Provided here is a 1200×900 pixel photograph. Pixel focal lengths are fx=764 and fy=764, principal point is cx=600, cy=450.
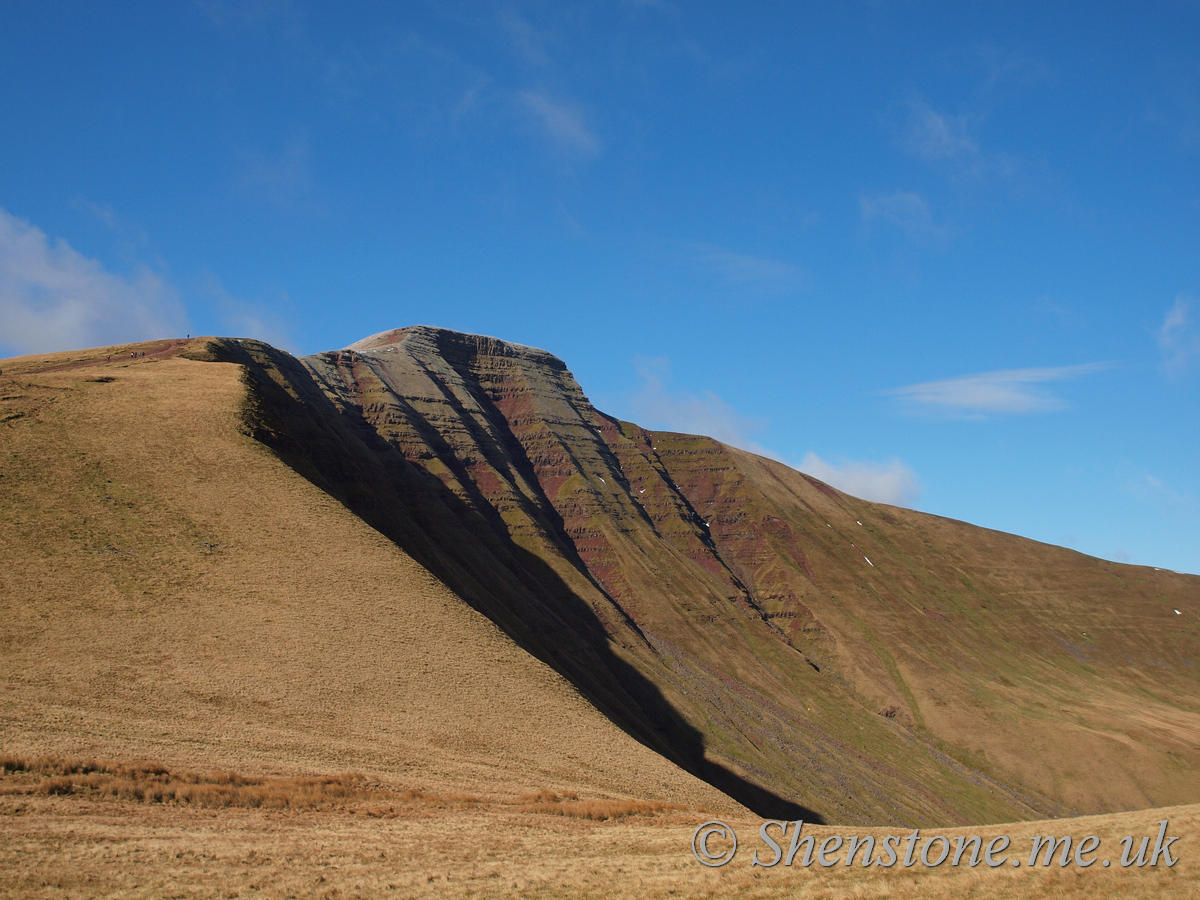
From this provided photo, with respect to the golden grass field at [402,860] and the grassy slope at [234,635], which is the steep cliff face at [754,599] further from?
the golden grass field at [402,860]

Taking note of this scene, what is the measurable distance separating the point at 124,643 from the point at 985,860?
40256 millimetres

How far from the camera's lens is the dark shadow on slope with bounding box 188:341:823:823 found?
235 feet

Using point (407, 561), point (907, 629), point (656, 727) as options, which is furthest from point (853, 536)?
point (407, 561)

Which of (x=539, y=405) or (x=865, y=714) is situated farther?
(x=539, y=405)

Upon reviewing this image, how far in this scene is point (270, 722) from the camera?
36094 mm

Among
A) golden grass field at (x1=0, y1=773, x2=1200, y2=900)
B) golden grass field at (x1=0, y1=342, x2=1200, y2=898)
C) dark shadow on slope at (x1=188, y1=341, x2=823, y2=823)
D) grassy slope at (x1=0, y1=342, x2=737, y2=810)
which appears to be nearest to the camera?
golden grass field at (x1=0, y1=773, x2=1200, y2=900)

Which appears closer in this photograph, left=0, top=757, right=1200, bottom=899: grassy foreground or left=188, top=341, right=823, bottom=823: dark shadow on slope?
left=0, top=757, right=1200, bottom=899: grassy foreground

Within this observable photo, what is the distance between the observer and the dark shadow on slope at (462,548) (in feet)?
235

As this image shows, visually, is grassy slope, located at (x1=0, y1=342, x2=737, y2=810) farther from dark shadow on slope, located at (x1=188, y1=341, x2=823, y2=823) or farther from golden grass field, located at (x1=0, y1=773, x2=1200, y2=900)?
dark shadow on slope, located at (x1=188, y1=341, x2=823, y2=823)

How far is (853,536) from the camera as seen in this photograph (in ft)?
552

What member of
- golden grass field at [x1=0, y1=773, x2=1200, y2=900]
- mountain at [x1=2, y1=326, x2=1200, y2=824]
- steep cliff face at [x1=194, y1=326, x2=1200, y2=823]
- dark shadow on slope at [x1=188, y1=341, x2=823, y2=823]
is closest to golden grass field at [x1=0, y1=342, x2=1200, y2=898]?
golden grass field at [x1=0, y1=773, x2=1200, y2=900]

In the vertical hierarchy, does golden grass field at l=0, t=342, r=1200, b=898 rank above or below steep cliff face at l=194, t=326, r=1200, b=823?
below

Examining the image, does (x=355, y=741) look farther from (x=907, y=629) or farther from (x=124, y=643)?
(x=907, y=629)

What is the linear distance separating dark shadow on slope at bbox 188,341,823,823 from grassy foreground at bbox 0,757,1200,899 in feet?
122
